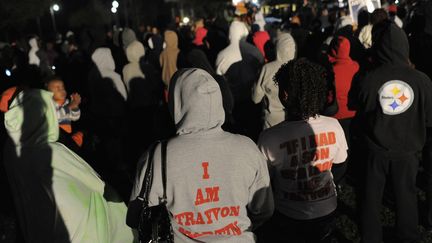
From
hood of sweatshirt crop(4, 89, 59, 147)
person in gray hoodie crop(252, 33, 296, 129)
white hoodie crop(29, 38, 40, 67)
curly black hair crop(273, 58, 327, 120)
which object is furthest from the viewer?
white hoodie crop(29, 38, 40, 67)

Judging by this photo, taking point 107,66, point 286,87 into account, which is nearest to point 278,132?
point 286,87

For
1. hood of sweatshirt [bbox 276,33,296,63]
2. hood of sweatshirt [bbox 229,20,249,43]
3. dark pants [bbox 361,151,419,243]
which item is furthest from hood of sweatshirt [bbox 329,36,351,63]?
→ hood of sweatshirt [bbox 229,20,249,43]

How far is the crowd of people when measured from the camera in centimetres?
232

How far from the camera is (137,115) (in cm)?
709

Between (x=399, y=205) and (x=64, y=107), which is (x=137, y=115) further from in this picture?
(x=399, y=205)

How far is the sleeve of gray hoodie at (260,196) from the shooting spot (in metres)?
2.42

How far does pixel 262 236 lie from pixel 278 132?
6.37 feet

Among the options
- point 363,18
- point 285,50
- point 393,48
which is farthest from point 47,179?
point 363,18

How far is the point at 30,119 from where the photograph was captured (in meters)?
3.09

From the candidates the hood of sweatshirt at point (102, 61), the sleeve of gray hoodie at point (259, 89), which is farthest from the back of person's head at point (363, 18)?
the hood of sweatshirt at point (102, 61)

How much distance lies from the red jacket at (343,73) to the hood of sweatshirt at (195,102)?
3.16 metres

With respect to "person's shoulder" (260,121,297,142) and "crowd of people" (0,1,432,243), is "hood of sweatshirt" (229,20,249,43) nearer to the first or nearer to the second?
"crowd of people" (0,1,432,243)

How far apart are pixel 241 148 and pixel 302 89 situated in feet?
2.68

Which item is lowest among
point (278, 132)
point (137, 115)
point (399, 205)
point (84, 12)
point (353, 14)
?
point (399, 205)
